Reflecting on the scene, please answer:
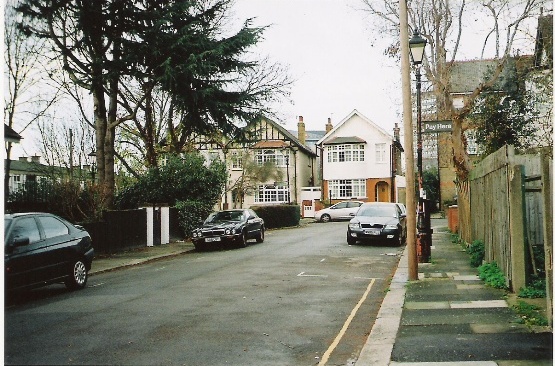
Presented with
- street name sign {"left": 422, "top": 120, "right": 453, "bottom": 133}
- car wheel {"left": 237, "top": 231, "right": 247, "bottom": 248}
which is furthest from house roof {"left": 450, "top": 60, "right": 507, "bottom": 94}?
car wheel {"left": 237, "top": 231, "right": 247, "bottom": 248}

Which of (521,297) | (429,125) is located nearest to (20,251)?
(521,297)

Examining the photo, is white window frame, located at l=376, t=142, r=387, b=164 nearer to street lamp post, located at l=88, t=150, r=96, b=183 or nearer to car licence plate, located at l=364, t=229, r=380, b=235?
car licence plate, located at l=364, t=229, r=380, b=235

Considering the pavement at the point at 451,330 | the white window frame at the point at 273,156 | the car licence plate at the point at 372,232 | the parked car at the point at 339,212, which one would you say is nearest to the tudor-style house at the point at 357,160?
the parked car at the point at 339,212

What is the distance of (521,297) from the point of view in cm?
845

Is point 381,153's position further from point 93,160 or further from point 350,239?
point 93,160

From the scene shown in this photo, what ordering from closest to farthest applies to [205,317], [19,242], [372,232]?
1. [205,317]
2. [19,242]
3. [372,232]

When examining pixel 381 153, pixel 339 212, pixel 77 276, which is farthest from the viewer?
pixel 381 153

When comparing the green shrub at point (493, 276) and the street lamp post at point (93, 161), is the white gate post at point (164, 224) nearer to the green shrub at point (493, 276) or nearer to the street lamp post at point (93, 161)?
the street lamp post at point (93, 161)

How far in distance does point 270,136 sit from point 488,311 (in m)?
43.3

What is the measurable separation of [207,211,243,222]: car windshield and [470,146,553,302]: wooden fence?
11.5 meters

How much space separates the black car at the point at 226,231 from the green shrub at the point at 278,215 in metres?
12.1

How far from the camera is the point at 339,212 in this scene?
42.8m

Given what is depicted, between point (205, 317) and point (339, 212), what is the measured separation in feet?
116

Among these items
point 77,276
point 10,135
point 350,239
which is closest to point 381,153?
point 350,239
